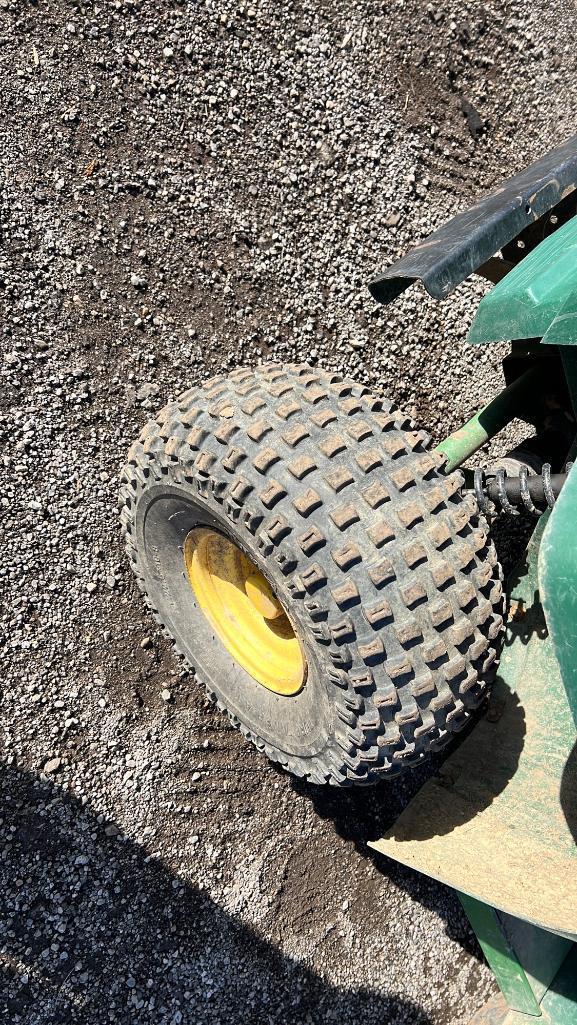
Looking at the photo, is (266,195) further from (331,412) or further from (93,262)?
(331,412)

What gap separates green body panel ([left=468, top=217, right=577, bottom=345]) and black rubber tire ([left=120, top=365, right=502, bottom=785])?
35cm

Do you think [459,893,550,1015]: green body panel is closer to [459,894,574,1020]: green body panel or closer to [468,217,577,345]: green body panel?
[459,894,574,1020]: green body panel

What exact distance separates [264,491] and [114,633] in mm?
1279

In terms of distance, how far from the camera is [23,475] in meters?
2.54

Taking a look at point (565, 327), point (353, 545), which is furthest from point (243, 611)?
point (565, 327)

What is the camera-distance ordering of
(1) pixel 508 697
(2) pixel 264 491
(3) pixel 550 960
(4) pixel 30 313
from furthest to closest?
(3) pixel 550 960
(4) pixel 30 313
(1) pixel 508 697
(2) pixel 264 491

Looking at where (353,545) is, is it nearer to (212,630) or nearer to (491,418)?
(491,418)

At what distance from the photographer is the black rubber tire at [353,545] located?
169cm

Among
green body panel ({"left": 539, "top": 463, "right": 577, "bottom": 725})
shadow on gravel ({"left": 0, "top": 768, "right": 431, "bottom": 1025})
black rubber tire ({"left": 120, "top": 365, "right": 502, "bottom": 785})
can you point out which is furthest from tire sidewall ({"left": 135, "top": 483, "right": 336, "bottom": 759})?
shadow on gravel ({"left": 0, "top": 768, "right": 431, "bottom": 1025})

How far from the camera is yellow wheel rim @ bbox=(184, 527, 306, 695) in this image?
89.4 inches

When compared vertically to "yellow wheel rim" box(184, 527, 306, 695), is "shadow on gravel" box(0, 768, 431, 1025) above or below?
below

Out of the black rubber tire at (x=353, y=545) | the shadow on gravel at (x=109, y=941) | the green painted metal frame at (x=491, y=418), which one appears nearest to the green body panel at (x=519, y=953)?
the shadow on gravel at (x=109, y=941)

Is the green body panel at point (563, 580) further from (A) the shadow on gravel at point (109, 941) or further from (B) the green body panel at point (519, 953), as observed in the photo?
(A) the shadow on gravel at point (109, 941)

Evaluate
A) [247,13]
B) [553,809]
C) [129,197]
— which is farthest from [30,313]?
[553,809]
